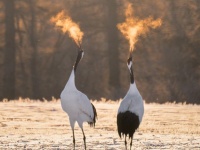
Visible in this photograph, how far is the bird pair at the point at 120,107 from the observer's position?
12.7 m

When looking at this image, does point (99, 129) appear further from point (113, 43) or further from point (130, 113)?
point (113, 43)

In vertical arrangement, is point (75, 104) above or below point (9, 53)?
below

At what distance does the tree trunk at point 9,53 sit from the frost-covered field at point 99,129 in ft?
32.9

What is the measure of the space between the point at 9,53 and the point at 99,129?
1949 centimetres

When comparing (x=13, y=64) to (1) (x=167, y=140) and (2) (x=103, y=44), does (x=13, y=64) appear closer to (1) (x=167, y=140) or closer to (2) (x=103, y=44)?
(2) (x=103, y=44)

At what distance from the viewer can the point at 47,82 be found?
38.2m

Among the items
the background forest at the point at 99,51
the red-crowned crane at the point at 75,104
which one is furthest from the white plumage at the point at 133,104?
the background forest at the point at 99,51

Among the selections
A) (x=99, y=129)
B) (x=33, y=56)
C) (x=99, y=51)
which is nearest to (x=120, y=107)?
(x=99, y=129)

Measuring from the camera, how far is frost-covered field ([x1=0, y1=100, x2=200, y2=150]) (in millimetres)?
14203

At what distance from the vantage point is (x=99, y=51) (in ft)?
124

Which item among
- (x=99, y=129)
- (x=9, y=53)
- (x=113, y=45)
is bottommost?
(x=99, y=129)

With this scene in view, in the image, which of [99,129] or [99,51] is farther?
[99,51]

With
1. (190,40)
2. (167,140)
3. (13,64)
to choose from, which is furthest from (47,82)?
(167,140)

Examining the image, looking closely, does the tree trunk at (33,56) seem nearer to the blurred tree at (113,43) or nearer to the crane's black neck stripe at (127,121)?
the blurred tree at (113,43)
